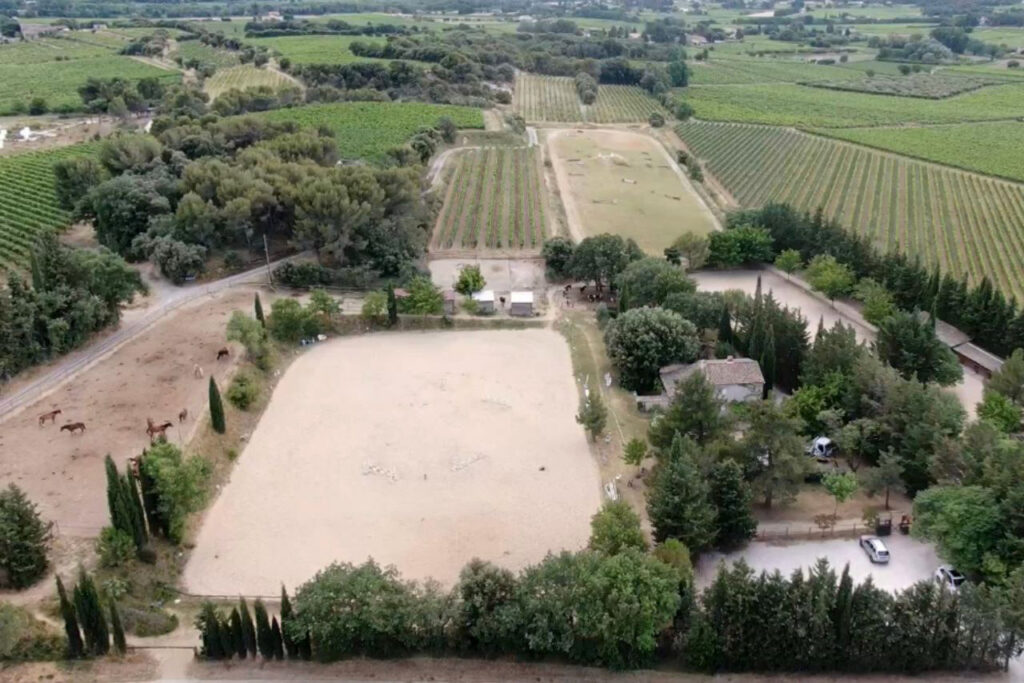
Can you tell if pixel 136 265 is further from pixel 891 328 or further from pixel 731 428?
pixel 891 328

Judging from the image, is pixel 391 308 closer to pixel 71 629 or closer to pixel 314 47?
pixel 71 629

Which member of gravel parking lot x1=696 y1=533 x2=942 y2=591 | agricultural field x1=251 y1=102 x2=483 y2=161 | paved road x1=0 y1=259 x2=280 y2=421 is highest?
agricultural field x1=251 y1=102 x2=483 y2=161

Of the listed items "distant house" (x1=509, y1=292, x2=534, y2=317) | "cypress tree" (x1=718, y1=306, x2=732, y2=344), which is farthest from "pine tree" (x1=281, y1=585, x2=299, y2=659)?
"distant house" (x1=509, y1=292, x2=534, y2=317)

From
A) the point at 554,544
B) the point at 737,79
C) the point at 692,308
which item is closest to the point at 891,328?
the point at 692,308

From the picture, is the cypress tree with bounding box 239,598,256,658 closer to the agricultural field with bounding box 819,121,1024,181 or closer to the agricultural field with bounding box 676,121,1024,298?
the agricultural field with bounding box 676,121,1024,298

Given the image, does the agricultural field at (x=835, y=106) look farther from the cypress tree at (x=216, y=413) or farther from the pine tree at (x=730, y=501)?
the cypress tree at (x=216, y=413)

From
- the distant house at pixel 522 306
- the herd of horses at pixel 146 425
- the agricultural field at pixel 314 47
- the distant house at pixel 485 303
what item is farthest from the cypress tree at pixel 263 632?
the agricultural field at pixel 314 47

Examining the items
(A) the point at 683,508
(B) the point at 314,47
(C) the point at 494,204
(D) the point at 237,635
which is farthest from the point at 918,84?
(D) the point at 237,635
